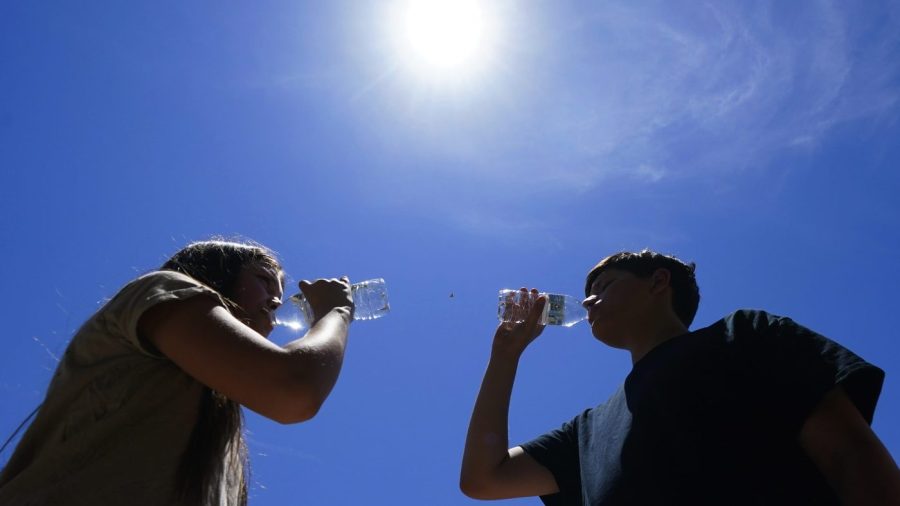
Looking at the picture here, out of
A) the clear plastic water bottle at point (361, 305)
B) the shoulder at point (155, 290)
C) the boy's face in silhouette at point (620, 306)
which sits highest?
the clear plastic water bottle at point (361, 305)

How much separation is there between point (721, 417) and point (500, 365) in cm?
160

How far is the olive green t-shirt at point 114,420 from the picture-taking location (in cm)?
183

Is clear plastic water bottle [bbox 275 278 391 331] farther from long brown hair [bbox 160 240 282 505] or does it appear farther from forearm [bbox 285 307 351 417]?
forearm [bbox 285 307 351 417]

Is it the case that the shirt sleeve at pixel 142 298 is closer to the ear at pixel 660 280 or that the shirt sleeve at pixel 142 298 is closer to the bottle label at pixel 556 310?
the ear at pixel 660 280

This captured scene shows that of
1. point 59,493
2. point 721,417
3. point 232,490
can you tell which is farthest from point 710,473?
point 59,493

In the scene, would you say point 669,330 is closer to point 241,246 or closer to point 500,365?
point 500,365

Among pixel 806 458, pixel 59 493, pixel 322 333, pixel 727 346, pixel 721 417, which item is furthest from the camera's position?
pixel 727 346

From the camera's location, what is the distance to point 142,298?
2.03 m

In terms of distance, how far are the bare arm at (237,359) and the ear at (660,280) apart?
254 centimetres

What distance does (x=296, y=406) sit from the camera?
1.99 m

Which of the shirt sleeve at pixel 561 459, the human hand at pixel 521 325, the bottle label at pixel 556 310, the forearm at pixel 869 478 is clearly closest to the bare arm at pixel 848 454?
the forearm at pixel 869 478

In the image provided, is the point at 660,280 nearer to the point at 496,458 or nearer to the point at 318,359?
the point at 496,458

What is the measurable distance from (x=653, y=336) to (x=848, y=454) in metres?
1.41

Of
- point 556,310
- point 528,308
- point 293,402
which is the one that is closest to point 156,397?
point 293,402
